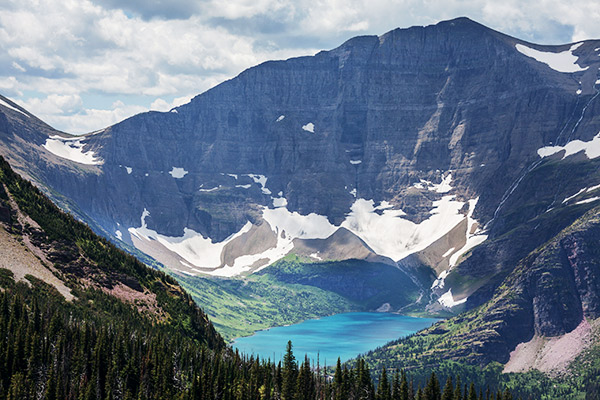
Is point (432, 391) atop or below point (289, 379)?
atop

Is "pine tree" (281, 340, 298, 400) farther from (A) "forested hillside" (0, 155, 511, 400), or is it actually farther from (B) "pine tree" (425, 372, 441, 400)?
(B) "pine tree" (425, 372, 441, 400)

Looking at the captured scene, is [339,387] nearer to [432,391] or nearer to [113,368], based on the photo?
[432,391]

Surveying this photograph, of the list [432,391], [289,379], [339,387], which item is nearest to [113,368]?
[289,379]

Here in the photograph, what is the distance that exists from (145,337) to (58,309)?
63.7 feet

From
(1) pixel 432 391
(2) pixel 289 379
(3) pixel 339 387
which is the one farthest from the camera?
(1) pixel 432 391

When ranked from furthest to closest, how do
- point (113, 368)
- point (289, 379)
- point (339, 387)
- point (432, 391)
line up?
1. point (432, 391)
2. point (339, 387)
3. point (289, 379)
4. point (113, 368)

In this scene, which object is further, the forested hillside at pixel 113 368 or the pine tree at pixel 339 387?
the pine tree at pixel 339 387

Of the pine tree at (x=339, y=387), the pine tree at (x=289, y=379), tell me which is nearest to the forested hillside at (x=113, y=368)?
the pine tree at (x=339, y=387)

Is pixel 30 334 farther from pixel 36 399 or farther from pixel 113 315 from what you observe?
pixel 113 315

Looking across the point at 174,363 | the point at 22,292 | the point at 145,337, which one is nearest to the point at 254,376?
the point at 174,363

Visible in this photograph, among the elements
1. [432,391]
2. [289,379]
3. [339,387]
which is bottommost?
[339,387]

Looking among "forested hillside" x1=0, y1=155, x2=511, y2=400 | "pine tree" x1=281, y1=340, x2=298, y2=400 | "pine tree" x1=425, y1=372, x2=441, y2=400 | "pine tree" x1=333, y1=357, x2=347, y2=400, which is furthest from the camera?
"pine tree" x1=425, y1=372, x2=441, y2=400

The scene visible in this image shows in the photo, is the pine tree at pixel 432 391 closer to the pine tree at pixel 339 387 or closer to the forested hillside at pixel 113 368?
the forested hillside at pixel 113 368

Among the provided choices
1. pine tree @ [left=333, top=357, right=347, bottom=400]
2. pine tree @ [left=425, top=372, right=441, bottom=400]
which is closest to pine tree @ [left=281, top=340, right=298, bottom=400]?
pine tree @ [left=333, top=357, right=347, bottom=400]
